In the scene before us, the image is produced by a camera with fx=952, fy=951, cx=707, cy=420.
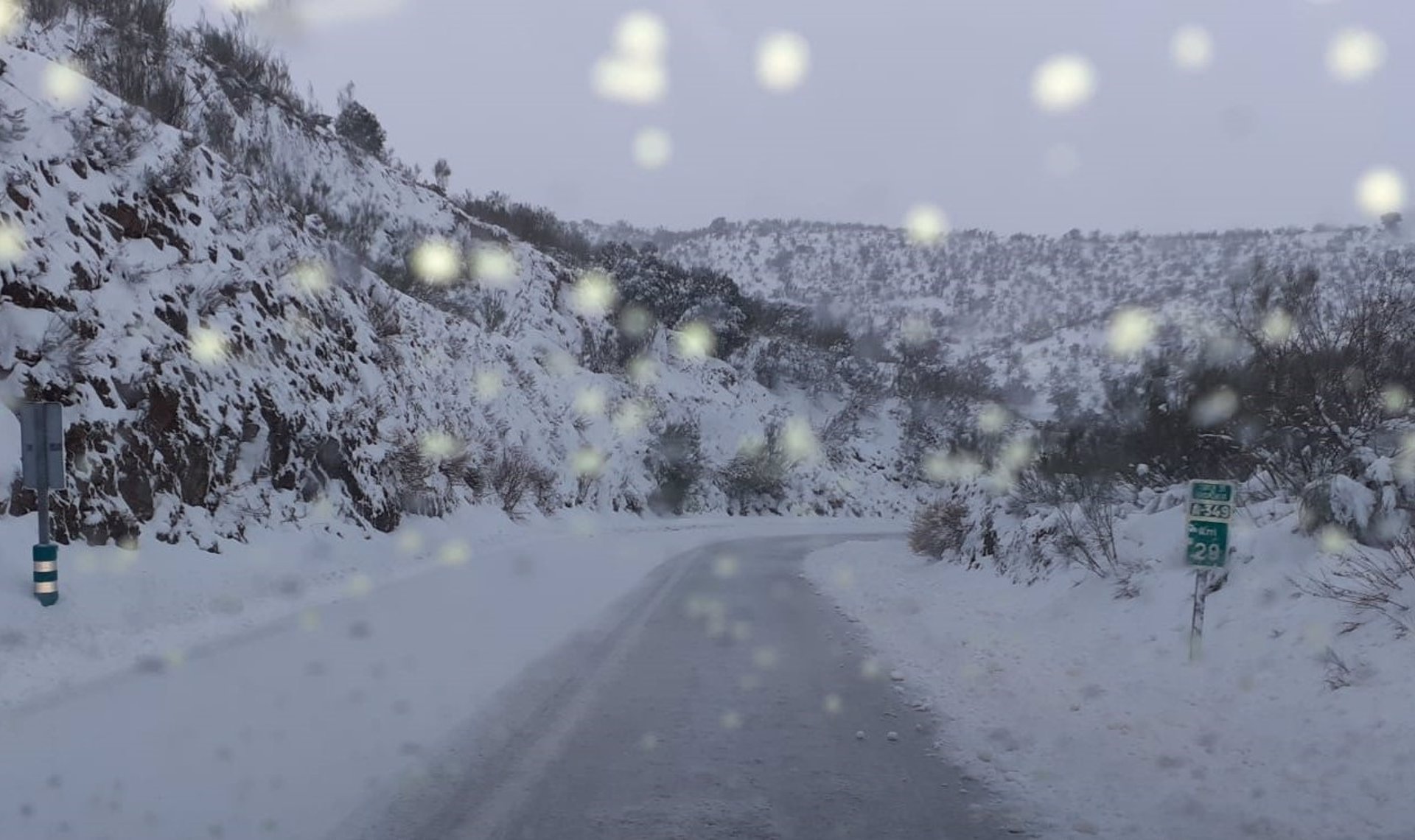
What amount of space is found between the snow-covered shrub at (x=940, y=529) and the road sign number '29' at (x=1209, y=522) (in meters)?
9.74

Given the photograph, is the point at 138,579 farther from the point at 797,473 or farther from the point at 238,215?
the point at 797,473

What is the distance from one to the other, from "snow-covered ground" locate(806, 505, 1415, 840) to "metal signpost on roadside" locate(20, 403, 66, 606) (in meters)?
7.65

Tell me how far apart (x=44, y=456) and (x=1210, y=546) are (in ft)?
33.0

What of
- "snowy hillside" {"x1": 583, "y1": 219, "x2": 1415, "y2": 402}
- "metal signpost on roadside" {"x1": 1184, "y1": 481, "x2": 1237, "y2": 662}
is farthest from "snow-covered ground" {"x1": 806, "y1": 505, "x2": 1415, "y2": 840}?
"snowy hillside" {"x1": 583, "y1": 219, "x2": 1415, "y2": 402}

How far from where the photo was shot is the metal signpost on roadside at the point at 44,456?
26.7 feet

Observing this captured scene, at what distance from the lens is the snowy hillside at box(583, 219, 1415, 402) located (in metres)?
83.4

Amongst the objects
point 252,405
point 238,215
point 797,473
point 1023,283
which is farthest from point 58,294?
point 1023,283

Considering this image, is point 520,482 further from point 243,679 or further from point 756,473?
point 756,473

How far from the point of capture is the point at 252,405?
13.7 meters

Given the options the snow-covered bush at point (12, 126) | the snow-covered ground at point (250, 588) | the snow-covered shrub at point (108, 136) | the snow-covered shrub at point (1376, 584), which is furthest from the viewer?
the snow-covered shrub at point (108, 136)

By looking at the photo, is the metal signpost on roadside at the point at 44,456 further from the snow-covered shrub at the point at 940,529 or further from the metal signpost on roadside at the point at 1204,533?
the snow-covered shrub at the point at 940,529

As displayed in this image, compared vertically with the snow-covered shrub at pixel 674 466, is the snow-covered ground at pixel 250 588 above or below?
above

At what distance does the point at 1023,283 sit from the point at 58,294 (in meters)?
110

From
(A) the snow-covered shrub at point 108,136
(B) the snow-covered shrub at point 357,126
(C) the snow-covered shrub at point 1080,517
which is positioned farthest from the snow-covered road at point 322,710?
(B) the snow-covered shrub at point 357,126
